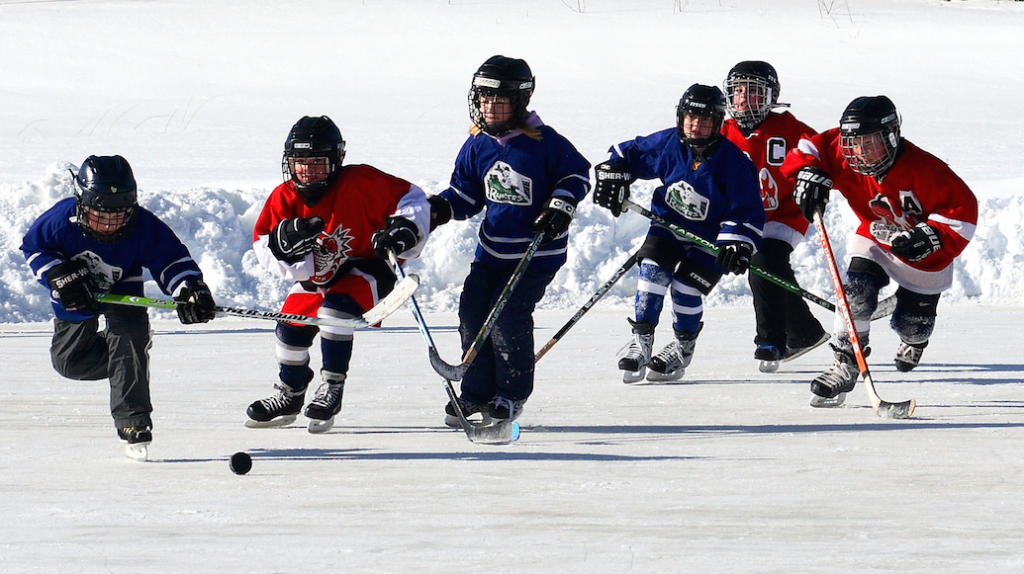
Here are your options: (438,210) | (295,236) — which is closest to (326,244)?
(295,236)

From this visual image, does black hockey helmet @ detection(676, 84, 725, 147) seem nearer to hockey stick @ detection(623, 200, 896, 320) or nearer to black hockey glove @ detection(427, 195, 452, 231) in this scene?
hockey stick @ detection(623, 200, 896, 320)

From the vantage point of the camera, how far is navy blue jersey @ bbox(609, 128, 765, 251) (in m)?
5.53

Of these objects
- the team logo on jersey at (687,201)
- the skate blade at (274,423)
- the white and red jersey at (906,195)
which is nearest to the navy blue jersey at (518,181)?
the team logo on jersey at (687,201)

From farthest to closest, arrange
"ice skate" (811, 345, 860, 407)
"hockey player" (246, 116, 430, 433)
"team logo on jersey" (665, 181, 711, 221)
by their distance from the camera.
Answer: "team logo on jersey" (665, 181, 711, 221) < "ice skate" (811, 345, 860, 407) < "hockey player" (246, 116, 430, 433)

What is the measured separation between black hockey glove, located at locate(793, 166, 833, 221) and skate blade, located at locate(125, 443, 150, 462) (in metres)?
2.75

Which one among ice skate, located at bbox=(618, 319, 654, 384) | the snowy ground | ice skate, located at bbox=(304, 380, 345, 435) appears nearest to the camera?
the snowy ground

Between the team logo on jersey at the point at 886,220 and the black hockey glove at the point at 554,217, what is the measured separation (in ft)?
4.56

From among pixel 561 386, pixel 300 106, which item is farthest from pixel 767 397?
pixel 300 106

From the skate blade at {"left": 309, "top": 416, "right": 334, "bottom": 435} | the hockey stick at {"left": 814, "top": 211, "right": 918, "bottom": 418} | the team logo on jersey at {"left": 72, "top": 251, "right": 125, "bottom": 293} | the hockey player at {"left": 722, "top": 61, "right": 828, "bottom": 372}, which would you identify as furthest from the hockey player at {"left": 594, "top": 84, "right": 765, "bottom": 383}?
the team logo on jersey at {"left": 72, "top": 251, "right": 125, "bottom": 293}

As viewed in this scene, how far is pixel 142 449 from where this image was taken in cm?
425

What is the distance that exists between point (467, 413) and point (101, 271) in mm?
1469

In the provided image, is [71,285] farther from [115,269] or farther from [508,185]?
[508,185]

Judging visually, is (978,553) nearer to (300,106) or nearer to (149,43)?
(300,106)

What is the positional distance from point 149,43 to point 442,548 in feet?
60.8
